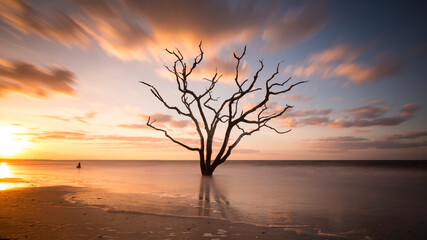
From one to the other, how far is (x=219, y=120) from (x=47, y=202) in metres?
10.6

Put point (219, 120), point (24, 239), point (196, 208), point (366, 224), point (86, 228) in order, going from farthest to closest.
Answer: point (219, 120)
point (196, 208)
point (366, 224)
point (86, 228)
point (24, 239)

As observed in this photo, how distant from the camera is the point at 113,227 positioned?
375 cm

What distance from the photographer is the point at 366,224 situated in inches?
174

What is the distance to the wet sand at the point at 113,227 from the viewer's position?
11.0 feet

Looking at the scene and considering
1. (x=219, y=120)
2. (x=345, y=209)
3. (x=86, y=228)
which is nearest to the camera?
(x=86, y=228)

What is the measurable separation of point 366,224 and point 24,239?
19.1 ft

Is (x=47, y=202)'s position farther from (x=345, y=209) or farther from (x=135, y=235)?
(x=345, y=209)

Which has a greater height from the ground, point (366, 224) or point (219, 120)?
point (219, 120)

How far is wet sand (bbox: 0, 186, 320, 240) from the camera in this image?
11.0ft

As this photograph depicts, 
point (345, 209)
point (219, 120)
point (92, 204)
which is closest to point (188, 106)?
point (219, 120)

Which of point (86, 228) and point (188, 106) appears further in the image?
point (188, 106)

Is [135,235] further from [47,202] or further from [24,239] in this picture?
[47,202]

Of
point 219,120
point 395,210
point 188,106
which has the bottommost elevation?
point 395,210

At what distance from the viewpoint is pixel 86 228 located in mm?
3656
